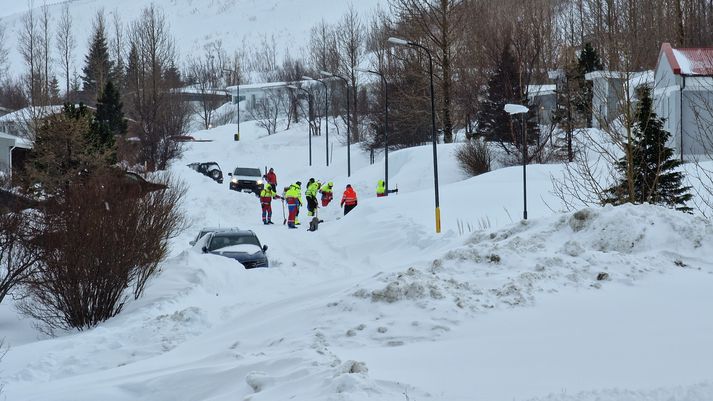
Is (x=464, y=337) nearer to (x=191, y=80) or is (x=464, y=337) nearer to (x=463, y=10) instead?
(x=463, y=10)

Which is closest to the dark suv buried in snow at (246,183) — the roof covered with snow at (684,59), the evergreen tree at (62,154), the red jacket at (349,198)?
the red jacket at (349,198)

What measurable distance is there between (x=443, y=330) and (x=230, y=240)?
1159cm

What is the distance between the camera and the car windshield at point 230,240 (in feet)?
63.1

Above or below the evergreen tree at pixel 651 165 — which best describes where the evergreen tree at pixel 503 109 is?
above

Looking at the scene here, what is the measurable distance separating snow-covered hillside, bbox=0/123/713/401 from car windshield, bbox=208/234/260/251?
184 cm

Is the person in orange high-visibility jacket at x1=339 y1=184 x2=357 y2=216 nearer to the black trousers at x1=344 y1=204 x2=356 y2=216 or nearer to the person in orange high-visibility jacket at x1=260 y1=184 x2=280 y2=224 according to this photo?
the black trousers at x1=344 y1=204 x2=356 y2=216

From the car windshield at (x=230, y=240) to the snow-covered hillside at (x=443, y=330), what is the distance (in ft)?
6.02

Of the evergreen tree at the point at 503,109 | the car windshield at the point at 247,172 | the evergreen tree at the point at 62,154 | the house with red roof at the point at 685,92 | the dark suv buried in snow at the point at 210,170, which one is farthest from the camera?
the dark suv buried in snow at the point at 210,170

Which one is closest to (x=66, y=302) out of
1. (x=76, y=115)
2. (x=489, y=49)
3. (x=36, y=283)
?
(x=36, y=283)

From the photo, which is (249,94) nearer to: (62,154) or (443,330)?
(62,154)

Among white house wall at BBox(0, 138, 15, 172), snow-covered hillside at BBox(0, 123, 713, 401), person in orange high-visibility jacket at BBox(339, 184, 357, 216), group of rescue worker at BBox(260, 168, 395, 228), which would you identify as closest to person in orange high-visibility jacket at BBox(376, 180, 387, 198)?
group of rescue worker at BBox(260, 168, 395, 228)

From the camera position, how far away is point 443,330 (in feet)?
28.3

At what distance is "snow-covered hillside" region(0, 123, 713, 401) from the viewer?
6.75 m

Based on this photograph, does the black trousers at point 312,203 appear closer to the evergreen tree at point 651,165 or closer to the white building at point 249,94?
the evergreen tree at point 651,165
